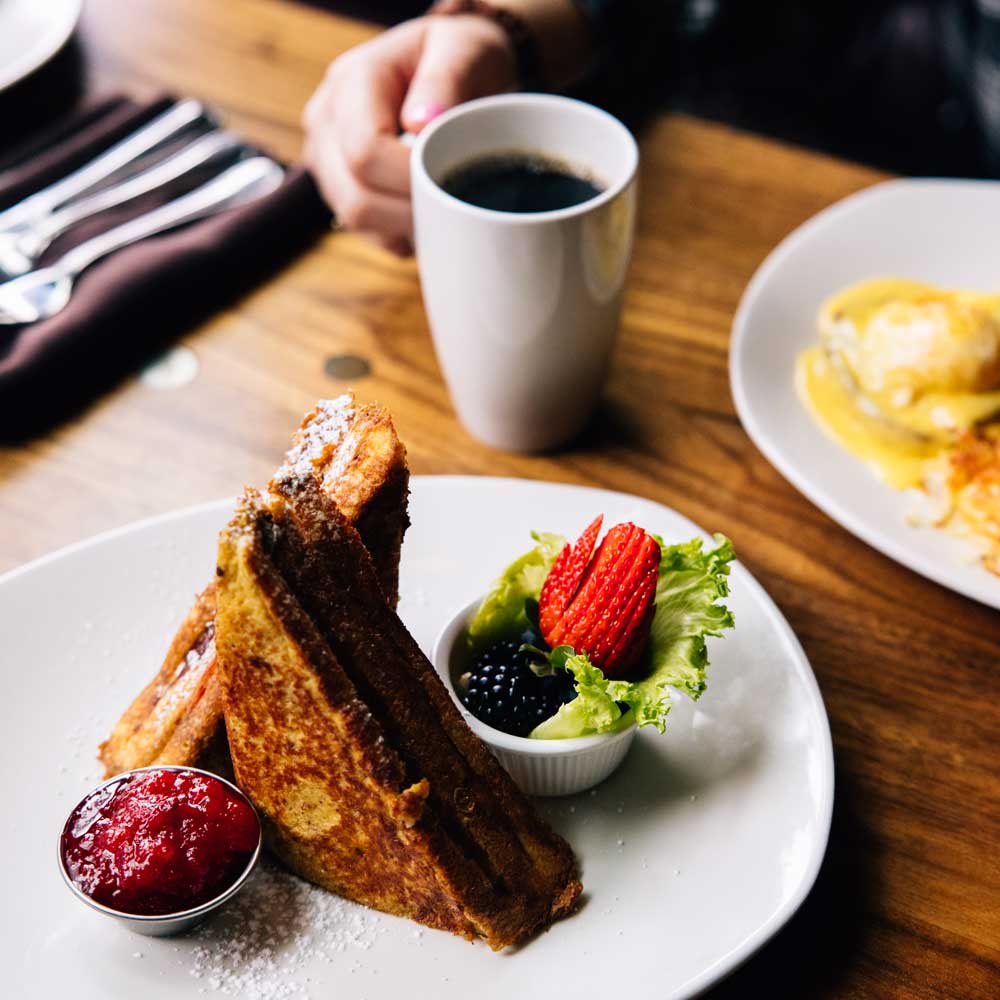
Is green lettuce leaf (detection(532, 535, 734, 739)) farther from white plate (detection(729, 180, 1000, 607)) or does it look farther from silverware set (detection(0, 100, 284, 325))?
silverware set (detection(0, 100, 284, 325))

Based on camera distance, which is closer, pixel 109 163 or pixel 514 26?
pixel 109 163

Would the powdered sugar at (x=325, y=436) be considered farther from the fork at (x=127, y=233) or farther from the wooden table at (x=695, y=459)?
the fork at (x=127, y=233)

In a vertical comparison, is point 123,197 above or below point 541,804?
above

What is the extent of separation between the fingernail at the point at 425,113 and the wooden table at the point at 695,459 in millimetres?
289

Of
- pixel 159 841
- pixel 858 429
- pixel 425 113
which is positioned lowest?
pixel 858 429

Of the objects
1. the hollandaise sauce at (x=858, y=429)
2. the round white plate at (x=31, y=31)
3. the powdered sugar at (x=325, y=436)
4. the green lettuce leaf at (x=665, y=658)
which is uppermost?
the round white plate at (x=31, y=31)

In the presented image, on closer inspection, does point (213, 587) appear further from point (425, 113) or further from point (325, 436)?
point (425, 113)

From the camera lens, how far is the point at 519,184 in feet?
5.09

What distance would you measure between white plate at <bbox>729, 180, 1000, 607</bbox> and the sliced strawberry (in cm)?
44

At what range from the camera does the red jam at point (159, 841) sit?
1.01 m

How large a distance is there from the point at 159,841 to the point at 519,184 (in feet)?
3.21

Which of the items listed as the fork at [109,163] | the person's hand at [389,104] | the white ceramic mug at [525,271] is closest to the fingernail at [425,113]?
the person's hand at [389,104]

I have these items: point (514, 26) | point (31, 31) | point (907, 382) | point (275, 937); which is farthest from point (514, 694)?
point (31, 31)

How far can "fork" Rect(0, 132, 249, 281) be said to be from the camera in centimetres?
181
